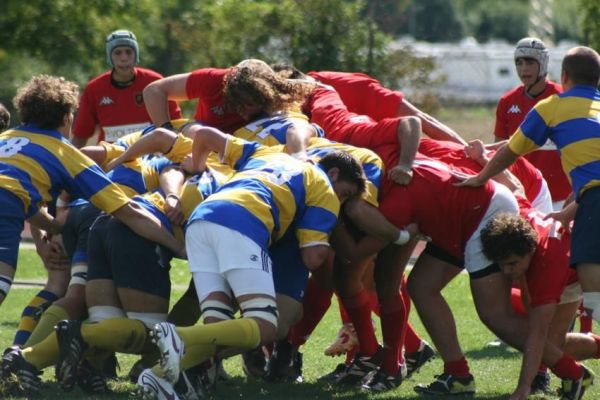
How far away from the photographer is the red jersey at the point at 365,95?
7.71m

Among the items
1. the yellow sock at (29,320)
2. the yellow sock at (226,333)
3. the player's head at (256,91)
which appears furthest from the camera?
the yellow sock at (29,320)

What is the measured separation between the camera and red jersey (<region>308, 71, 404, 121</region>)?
7711mm

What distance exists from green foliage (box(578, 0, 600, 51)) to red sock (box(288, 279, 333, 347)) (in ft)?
33.4

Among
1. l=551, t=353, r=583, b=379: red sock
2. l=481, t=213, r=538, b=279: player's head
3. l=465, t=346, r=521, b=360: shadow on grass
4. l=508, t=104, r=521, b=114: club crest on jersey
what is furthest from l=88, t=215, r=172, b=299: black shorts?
l=508, t=104, r=521, b=114: club crest on jersey

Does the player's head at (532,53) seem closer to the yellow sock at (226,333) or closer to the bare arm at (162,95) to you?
the bare arm at (162,95)

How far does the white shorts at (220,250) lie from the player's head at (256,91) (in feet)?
3.88

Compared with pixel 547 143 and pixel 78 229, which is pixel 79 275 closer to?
pixel 78 229

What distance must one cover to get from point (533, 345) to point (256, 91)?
215 centimetres

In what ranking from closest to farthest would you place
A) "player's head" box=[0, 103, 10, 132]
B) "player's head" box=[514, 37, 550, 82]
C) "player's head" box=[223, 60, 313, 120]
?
"player's head" box=[223, 60, 313, 120]
"player's head" box=[0, 103, 10, 132]
"player's head" box=[514, 37, 550, 82]

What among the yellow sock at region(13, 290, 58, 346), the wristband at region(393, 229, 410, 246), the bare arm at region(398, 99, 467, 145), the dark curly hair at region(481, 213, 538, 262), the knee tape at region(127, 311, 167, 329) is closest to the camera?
the dark curly hair at region(481, 213, 538, 262)

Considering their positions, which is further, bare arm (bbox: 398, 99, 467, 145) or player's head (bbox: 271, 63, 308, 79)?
bare arm (bbox: 398, 99, 467, 145)

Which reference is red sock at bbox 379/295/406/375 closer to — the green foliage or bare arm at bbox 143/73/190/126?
bare arm at bbox 143/73/190/126

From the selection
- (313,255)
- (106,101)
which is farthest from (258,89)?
(106,101)

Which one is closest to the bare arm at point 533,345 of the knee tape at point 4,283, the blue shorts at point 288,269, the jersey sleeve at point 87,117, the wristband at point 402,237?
the wristband at point 402,237
